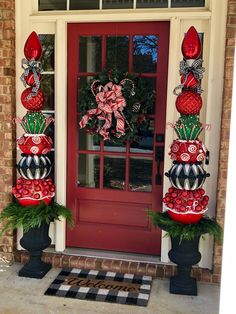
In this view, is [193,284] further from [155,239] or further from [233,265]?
[233,265]

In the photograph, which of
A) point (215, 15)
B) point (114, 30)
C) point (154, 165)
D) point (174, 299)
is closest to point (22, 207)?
point (154, 165)

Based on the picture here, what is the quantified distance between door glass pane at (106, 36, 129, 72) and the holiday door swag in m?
0.22

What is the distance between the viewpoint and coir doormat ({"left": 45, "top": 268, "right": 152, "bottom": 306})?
3338 mm

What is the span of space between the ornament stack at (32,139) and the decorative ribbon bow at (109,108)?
15.3 inches

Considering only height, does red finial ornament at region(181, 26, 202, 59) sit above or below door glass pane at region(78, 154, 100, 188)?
above

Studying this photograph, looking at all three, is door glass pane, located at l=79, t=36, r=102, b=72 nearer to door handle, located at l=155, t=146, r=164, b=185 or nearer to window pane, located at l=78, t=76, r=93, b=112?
window pane, located at l=78, t=76, r=93, b=112

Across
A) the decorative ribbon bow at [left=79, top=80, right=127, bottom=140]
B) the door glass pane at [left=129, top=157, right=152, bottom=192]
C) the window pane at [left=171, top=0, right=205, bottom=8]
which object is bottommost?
the door glass pane at [left=129, top=157, right=152, bottom=192]

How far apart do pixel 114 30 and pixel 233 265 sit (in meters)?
2.84

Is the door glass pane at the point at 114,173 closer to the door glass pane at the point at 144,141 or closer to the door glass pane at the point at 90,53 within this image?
the door glass pane at the point at 144,141

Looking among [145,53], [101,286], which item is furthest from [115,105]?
[101,286]

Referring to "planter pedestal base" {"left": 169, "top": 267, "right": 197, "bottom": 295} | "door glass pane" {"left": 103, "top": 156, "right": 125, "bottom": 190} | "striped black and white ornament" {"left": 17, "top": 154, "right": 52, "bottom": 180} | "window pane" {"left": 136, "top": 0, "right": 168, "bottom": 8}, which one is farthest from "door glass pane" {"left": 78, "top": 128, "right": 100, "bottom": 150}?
"planter pedestal base" {"left": 169, "top": 267, "right": 197, "bottom": 295}

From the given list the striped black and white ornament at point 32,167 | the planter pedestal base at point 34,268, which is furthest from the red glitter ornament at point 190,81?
the planter pedestal base at point 34,268

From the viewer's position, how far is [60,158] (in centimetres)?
392

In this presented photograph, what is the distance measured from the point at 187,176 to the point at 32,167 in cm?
129
